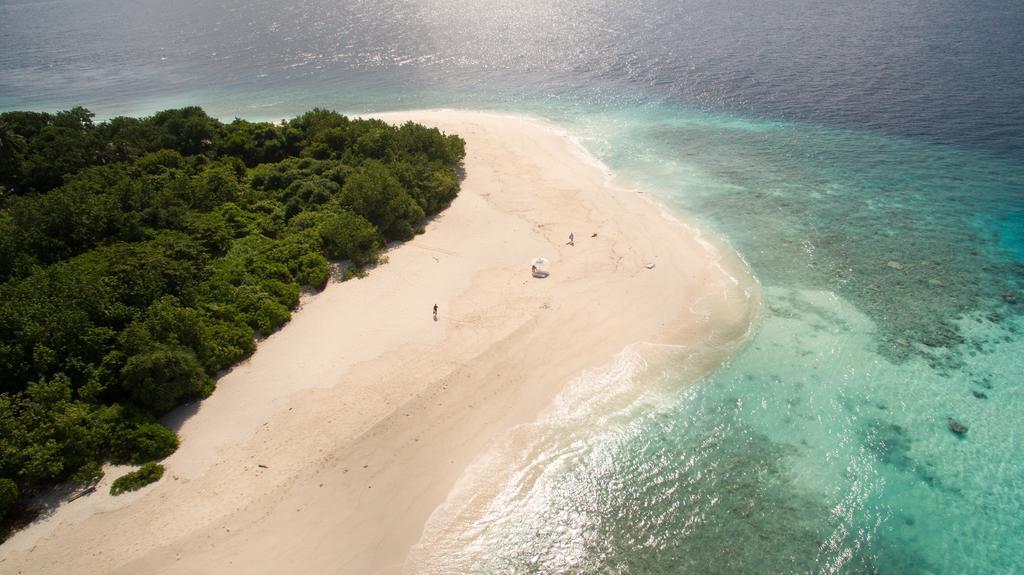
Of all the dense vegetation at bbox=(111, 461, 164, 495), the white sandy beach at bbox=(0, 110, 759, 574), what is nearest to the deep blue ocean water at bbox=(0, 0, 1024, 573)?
the white sandy beach at bbox=(0, 110, 759, 574)

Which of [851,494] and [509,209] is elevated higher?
[509,209]

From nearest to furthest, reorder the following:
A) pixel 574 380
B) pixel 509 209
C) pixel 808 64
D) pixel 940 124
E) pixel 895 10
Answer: pixel 574 380, pixel 509 209, pixel 940 124, pixel 808 64, pixel 895 10

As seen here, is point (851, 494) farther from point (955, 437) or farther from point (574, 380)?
point (574, 380)

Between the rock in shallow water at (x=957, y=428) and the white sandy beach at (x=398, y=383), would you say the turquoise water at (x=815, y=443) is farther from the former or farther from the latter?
the white sandy beach at (x=398, y=383)

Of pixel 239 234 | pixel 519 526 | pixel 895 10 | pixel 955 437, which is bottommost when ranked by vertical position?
pixel 955 437

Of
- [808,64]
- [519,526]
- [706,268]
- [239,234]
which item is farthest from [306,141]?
[808,64]

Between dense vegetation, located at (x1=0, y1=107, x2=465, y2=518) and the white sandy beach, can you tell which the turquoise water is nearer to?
the white sandy beach
